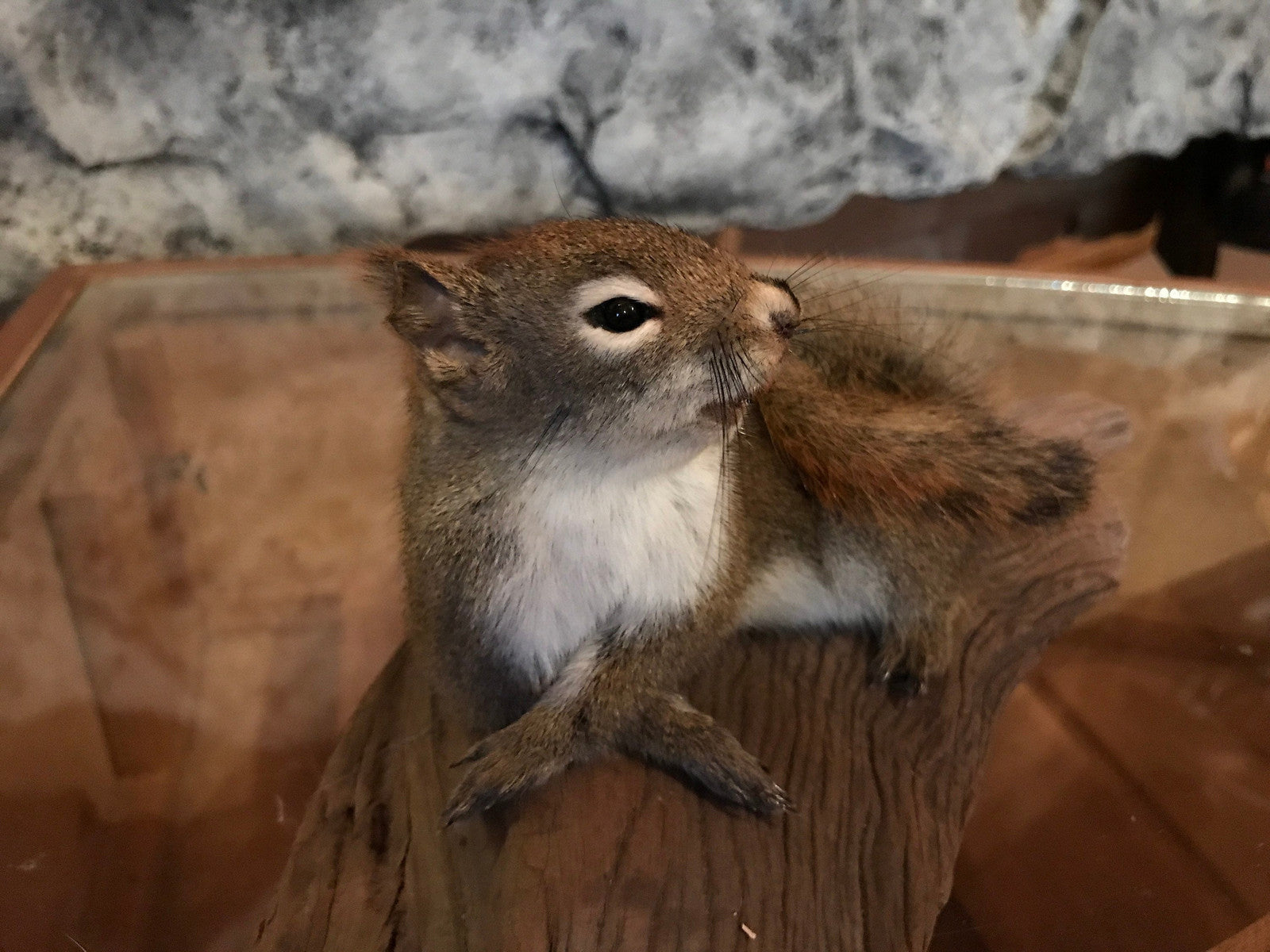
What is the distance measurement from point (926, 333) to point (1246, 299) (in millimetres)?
797

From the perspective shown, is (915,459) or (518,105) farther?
(518,105)

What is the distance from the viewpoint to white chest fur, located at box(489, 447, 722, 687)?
84cm

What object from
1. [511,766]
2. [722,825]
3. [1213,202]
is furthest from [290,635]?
[1213,202]

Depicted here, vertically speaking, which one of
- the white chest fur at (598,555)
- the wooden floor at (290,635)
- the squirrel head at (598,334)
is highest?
the squirrel head at (598,334)

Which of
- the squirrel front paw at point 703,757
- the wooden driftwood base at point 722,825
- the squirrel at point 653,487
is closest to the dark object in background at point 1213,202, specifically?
the wooden driftwood base at point 722,825

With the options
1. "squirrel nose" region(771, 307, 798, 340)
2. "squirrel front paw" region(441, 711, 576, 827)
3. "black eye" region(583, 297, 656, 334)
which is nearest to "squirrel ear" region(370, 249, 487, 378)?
"black eye" region(583, 297, 656, 334)

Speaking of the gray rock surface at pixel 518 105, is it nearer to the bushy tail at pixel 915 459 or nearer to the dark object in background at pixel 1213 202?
the dark object in background at pixel 1213 202

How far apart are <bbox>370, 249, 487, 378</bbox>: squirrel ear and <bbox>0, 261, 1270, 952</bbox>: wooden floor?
401 mm

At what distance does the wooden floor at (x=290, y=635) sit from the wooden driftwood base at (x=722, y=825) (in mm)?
129

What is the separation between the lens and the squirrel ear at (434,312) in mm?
782

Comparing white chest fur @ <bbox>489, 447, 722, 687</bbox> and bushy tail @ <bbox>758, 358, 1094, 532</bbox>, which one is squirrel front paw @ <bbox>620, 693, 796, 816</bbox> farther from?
bushy tail @ <bbox>758, 358, 1094, 532</bbox>

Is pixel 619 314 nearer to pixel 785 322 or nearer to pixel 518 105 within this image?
pixel 785 322

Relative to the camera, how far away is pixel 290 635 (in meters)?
1.57

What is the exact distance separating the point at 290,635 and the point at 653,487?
38.5 inches
